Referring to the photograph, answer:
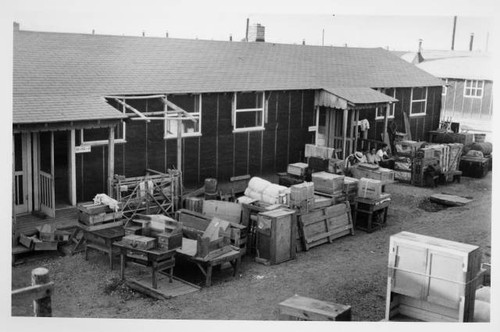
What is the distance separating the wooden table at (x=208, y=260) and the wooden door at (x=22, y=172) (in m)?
4.62

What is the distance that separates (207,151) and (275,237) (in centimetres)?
638

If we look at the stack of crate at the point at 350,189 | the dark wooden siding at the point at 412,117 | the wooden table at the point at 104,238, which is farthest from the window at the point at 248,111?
the wooden table at the point at 104,238

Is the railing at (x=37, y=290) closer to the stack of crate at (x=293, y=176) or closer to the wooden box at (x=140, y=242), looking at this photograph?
the wooden box at (x=140, y=242)

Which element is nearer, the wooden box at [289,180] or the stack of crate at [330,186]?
the stack of crate at [330,186]

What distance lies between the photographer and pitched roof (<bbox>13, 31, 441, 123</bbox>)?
15266mm

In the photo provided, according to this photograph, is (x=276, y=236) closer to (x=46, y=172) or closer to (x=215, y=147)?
(x=46, y=172)

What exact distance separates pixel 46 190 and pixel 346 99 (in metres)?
11.2

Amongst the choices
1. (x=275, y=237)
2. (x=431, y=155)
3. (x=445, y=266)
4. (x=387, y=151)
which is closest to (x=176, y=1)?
(x=275, y=237)

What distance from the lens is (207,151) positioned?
1912cm

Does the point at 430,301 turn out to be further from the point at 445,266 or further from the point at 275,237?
the point at 275,237

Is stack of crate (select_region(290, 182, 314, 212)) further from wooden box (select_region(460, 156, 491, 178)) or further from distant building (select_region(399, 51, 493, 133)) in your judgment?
distant building (select_region(399, 51, 493, 133))

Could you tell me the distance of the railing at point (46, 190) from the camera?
14.7 meters

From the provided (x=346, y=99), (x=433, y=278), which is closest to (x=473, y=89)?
(x=346, y=99)

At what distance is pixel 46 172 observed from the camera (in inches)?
592
